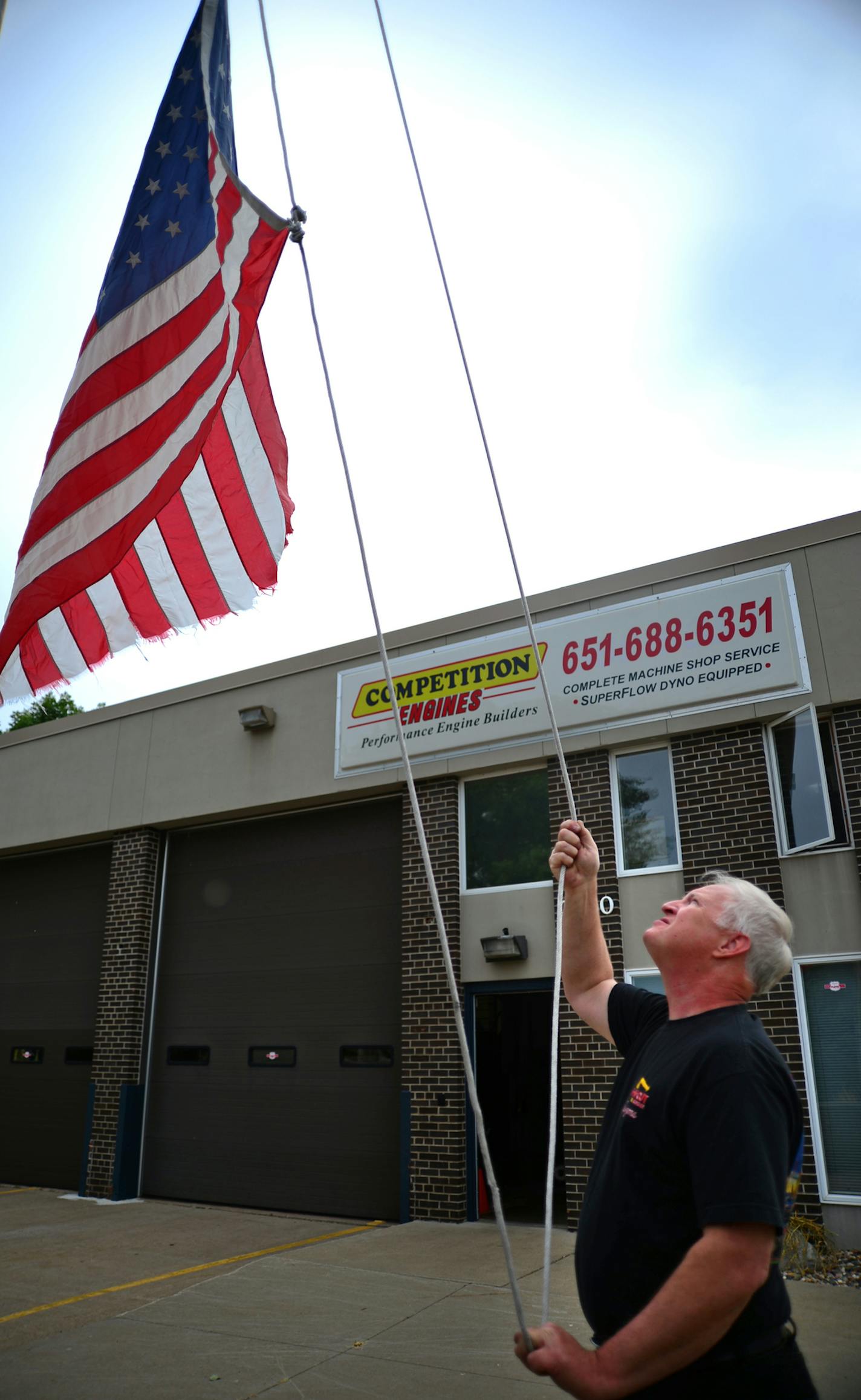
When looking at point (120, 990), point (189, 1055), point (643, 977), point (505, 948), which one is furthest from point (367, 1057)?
point (120, 990)

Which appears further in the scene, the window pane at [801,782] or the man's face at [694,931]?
the window pane at [801,782]

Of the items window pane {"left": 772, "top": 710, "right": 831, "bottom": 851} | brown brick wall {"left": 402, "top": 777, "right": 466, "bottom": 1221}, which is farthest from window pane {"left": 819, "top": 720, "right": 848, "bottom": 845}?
brown brick wall {"left": 402, "top": 777, "right": 466, "bottom": 1221}

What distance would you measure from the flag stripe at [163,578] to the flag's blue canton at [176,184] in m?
1.27

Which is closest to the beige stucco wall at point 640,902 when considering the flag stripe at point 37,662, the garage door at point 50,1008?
the flag stripe at point 37,662

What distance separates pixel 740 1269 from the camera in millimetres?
1821

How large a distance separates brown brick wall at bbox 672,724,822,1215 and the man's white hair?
6920 millimetres

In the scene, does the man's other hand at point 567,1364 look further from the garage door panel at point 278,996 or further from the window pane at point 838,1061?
the garage door panel at point 278,996

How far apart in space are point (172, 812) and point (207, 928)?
1610mm

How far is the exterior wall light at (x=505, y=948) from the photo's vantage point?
34.2 ft

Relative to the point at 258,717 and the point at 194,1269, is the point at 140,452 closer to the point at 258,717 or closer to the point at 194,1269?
the point at 194,1269

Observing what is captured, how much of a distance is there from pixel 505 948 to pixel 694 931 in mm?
8277

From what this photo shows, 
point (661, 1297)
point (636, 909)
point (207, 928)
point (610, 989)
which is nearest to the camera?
point (661, 1297)

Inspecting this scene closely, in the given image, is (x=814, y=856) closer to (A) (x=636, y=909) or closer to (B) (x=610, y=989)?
(A) (x=636, y=909)

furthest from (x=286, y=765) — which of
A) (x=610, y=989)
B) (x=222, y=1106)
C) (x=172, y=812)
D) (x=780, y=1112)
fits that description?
(x=780, y=1112)
